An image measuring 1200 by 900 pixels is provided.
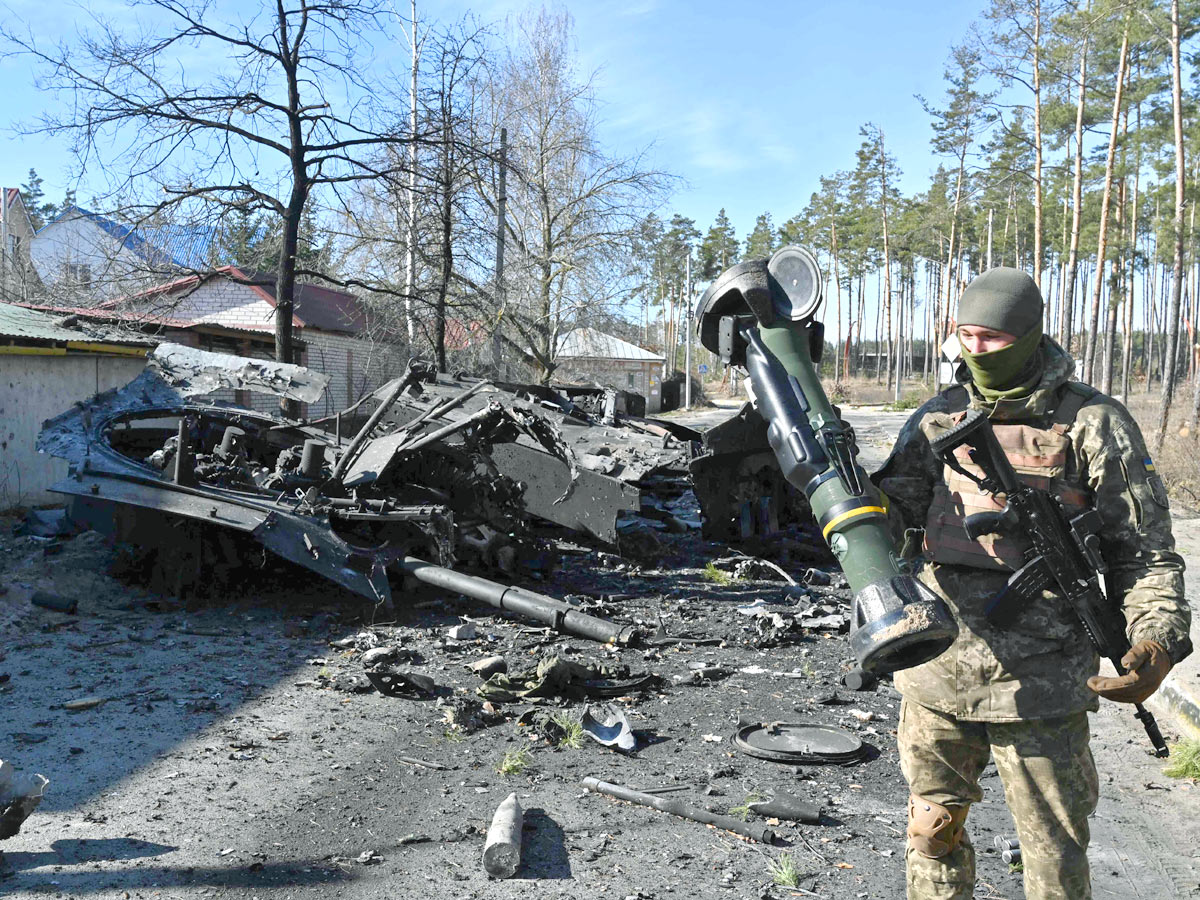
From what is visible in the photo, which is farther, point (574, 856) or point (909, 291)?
point (909, 291)

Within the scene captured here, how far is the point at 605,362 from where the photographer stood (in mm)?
33500

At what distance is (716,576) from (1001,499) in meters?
6.70

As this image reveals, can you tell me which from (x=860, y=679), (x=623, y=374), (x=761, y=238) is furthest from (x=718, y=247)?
(x=860, y=679)

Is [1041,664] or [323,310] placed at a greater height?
[323,310]

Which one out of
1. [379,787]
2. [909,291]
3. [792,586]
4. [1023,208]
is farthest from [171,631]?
[909,291]

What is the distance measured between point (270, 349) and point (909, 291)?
5672 centimetres

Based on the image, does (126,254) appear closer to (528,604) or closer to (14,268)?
(528,604)

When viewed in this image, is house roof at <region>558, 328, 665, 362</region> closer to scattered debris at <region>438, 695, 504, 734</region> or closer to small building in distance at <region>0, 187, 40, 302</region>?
small building in distance at <region>0, 187, 40, 302</region>

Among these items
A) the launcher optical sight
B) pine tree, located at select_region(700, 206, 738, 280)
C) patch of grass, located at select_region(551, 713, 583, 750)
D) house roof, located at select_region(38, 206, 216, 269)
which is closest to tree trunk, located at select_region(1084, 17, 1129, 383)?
house roof, located at select_region(38, 206, 216, 269)

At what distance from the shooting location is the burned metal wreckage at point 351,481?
7.14 m

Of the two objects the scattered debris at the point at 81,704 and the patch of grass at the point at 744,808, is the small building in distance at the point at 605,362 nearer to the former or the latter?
the scattered debris at the point at 81,704

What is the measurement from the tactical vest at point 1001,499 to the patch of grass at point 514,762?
2.64m

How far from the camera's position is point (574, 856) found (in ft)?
12.0

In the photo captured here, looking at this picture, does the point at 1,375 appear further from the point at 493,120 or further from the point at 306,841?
the point at 493,120
